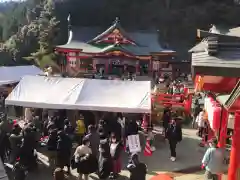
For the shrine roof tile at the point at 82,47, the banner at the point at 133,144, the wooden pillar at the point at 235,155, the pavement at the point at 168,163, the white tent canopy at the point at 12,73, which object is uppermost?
the shrine roof tile at the point at 82,47

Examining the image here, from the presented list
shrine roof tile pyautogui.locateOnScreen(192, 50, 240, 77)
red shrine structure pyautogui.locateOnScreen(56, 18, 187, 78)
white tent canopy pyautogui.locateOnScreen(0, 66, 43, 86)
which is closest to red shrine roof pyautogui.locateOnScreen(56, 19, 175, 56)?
red shrine structure pyautogui.locateOnScreen(56, 18, 187, 78)

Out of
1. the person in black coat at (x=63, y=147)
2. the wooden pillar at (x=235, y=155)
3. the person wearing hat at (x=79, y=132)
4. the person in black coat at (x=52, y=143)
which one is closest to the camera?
the wooden pillar at (x=235, y=155)

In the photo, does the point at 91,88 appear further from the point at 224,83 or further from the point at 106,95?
the point at 224,83

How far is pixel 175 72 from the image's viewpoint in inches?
1427

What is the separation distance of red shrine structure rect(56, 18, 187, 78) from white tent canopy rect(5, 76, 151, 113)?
17.5 meters

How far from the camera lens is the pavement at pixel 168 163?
9734mm

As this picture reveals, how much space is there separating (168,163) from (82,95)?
386 cm

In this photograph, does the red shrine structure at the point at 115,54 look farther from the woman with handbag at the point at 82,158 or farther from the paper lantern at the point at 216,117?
the paper lantern at the point at 216,117

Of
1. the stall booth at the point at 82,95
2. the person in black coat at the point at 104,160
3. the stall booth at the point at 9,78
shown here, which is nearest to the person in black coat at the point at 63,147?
the person in black coat at the point at 104,160

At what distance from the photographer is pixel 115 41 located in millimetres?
31984

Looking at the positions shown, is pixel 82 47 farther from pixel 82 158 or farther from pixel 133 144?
pixel 82 158

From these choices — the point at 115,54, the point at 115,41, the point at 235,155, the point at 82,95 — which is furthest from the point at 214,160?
the point at 115,41

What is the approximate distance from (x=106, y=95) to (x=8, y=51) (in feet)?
120

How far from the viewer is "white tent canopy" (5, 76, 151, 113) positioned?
11359mm
